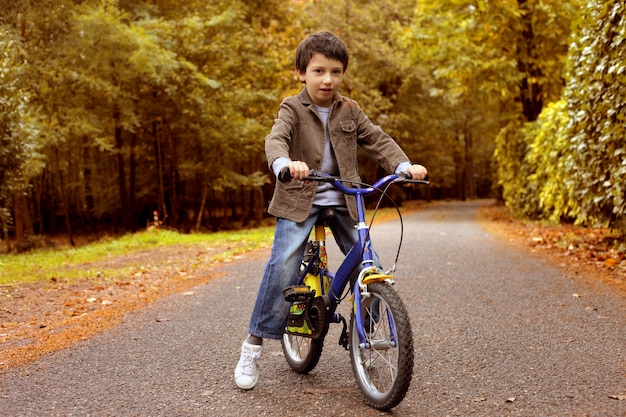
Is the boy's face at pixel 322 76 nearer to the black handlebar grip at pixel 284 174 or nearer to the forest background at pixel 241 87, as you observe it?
the black handlebar grip at pixel 284 174

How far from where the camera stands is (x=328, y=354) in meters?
4.33

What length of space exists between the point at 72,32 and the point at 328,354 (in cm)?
1406

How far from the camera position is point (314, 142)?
356 centimetres

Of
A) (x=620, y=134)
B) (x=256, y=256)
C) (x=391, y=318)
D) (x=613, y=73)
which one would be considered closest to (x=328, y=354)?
(x=391, y=318)

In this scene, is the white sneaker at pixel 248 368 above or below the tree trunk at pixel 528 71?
below

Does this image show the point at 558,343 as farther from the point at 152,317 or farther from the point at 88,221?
the point at 88,221

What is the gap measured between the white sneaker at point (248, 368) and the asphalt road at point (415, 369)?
0.08m

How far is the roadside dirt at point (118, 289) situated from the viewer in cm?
511

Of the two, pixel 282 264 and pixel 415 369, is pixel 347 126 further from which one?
pixel 415 369

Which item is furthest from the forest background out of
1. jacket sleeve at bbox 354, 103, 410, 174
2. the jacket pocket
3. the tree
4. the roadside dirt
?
the jacket pocket

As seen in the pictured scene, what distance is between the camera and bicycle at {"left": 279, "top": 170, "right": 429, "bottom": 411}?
3.02m

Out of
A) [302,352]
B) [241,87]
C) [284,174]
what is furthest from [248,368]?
[241,87]

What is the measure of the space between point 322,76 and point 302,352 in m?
1.73

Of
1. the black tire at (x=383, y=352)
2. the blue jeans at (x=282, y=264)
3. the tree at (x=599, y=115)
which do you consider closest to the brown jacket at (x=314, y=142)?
the blue jeans at (x=282, y=264)
